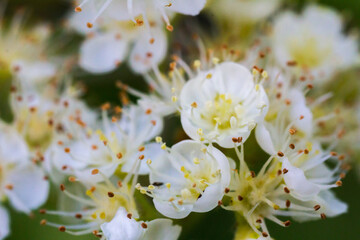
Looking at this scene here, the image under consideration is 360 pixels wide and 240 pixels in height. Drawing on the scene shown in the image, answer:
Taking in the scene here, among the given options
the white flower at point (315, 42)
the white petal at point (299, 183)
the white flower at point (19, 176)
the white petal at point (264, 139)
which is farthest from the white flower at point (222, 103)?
the white flower at point (19, 176)

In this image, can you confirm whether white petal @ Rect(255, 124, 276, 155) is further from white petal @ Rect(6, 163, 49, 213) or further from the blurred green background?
white petal @ Rect(6, 163, 49, 213)

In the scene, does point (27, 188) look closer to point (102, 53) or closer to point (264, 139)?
point (102, 53)

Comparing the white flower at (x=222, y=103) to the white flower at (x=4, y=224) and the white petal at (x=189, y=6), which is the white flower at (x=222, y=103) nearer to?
the white petal at (x=189, y=6)

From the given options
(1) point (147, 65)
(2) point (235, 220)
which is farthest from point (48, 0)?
(2) point (235, 220)

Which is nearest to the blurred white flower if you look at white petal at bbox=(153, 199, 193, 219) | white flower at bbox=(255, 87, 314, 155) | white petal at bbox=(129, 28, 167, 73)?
white petal at bbox=(129, 28, 167, 73)

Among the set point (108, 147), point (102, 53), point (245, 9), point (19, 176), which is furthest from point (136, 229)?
point (245, 9)
